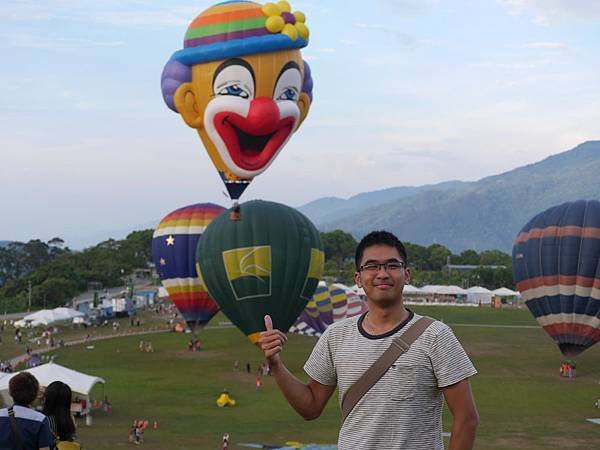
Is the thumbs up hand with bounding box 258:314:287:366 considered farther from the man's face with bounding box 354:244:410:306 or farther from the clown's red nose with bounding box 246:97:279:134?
the clown's red nose with bounding box 246:97:279:134

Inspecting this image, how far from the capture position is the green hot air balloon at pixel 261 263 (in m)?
29.4

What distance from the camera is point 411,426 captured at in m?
3.99

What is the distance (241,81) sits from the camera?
3388 cm

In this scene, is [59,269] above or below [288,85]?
below

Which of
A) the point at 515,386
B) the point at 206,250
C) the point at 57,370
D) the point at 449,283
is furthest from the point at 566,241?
the point at 449,283

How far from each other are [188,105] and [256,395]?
1307cm

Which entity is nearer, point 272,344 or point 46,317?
point 272,344

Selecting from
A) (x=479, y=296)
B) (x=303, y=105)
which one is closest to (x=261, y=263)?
(x=303, y=105)

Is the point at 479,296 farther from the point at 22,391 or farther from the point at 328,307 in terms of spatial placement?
the point at 22,391

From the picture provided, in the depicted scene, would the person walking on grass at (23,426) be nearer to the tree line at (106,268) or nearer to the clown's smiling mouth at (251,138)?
the clown's smiling mouth at (251,138)

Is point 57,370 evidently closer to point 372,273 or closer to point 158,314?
point 372,273

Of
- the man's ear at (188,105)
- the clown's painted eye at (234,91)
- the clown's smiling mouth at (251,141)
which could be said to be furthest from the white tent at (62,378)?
the man's ear at (188,105)

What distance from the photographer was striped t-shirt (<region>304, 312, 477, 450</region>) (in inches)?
156

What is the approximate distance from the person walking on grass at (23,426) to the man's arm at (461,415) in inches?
96.4
